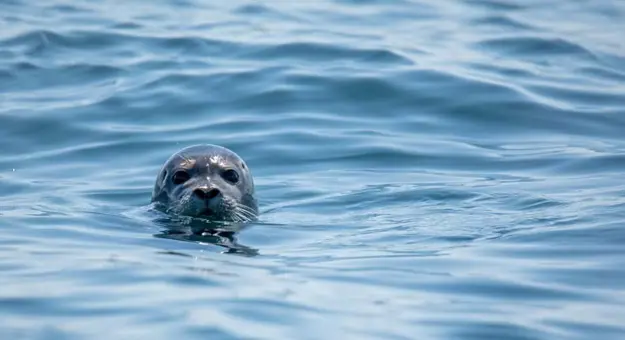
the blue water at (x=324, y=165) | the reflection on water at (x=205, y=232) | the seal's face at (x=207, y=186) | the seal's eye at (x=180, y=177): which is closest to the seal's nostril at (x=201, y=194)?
the seal's face at (x=207, y=186)

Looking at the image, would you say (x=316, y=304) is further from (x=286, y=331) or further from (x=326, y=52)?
(x=326, y=52)

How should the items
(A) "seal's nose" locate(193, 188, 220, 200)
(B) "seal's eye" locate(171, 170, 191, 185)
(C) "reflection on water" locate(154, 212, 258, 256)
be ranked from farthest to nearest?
(B) "seal's eye" locate(171, 170, 191, 185) → (A) "seal's nose" locate(193, 188, 220, 200) → (C) "reflection on water" locate(154, 212, 258, 256)

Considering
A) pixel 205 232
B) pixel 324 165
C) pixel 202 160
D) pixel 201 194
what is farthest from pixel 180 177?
pixel 324 165

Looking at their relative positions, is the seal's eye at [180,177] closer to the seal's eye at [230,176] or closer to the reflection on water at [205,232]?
the seal's eye at [230,176]

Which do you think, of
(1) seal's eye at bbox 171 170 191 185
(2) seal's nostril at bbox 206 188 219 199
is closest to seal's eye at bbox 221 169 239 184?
(1) seal's eye at bbox 171 170 191 185

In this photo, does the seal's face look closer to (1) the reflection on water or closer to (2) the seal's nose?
(2) the seal's nose

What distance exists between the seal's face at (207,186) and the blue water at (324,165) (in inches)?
9.2

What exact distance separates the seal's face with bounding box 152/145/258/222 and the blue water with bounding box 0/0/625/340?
0.23 m

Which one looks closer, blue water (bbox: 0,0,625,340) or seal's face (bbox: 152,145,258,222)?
blue water (bbox: 0,0,625,340)

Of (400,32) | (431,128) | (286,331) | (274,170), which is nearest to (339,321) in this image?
(286,331)

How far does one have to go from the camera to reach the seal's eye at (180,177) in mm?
10852

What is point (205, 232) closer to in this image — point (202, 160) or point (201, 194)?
point (201, 194)

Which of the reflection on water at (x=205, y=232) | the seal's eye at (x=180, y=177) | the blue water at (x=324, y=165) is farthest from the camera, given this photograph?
the seal's eye at (x=180, y=177)

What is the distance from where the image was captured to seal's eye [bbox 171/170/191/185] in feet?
35.6
